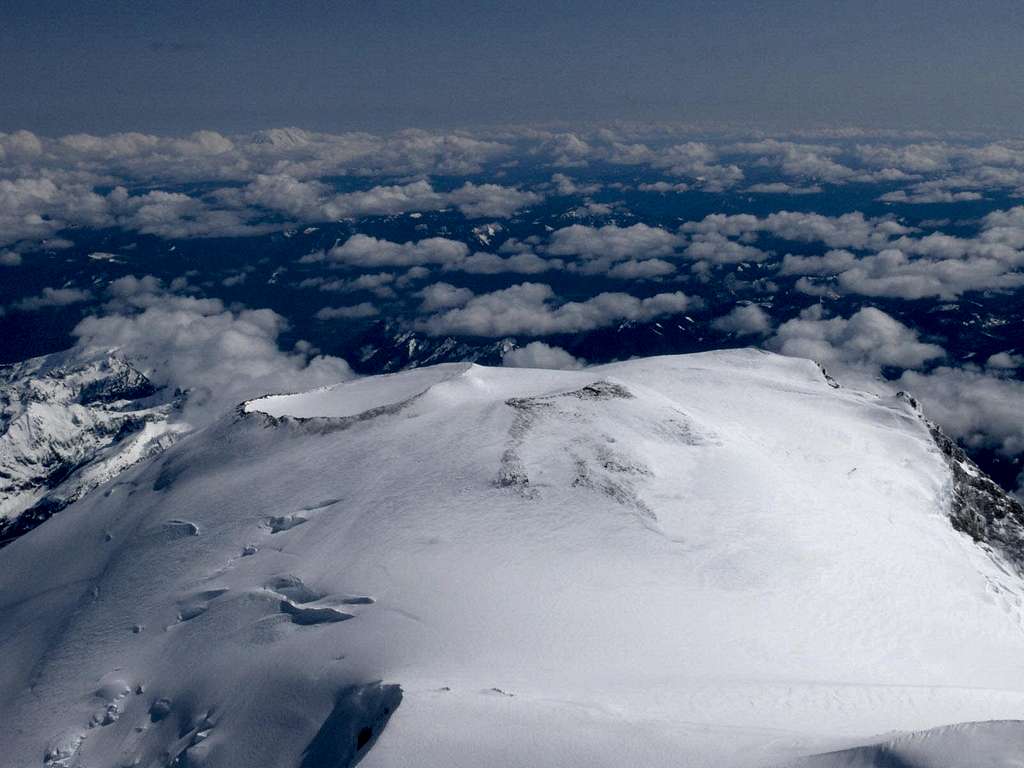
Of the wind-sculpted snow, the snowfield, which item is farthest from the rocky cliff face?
the wind-sculpted snow

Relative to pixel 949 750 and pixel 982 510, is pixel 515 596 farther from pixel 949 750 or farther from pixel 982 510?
pixel 982 510

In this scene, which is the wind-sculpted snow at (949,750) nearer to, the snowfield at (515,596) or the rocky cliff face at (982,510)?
the snowfield at (515,596)

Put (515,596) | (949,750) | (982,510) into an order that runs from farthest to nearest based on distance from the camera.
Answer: (982,510) < (515,596) < (949,750)

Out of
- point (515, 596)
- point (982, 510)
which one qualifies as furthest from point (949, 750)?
point (982, 510)

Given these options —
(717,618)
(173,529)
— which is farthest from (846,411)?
(173,529)

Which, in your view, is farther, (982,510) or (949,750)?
(982,510)

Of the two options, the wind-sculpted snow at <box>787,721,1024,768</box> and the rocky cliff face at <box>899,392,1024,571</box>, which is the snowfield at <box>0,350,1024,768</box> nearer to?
the wind-sculpted snow at <box>787,721,1024,768</box>

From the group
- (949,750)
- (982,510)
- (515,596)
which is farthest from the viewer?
(982,510)

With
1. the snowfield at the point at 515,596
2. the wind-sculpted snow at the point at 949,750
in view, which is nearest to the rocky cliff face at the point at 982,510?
the snowfield at the point at 515,596
